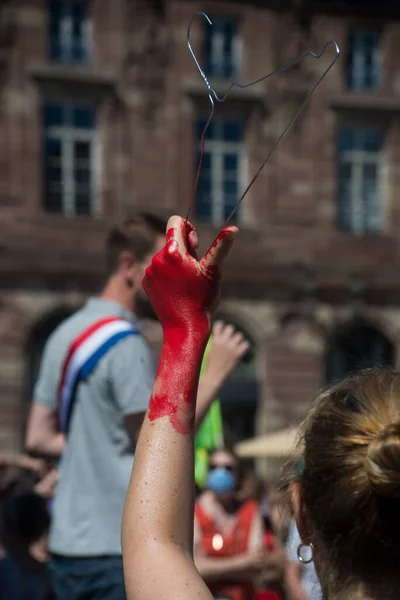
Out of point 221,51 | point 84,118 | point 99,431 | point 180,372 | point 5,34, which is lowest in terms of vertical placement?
point 99,431

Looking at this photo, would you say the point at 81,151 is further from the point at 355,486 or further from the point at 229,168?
the point at 355,486

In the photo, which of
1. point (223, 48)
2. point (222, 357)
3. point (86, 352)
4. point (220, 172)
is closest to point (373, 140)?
point (220, 172)

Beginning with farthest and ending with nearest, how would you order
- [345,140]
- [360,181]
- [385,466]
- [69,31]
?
1. [345,140]
2. [360,181]
3. [69,31]
4. [385,466]

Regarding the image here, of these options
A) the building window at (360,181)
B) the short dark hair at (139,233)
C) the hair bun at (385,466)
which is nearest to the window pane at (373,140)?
the building window at (360,181)

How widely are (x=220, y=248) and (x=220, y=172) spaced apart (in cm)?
1854

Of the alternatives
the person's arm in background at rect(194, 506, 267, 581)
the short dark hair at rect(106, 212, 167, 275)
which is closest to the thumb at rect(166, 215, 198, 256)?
the short dark hair at rect(106, 212, 167, 275)

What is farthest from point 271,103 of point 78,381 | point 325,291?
point 78,381

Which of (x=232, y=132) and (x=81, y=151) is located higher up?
(x=232, y=132)

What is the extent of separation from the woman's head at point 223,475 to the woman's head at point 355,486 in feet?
18.7

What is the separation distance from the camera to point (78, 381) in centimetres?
360

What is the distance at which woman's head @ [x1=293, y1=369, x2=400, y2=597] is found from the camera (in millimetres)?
1639

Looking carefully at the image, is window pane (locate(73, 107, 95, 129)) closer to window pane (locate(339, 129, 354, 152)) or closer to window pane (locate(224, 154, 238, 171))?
window pane (locate(224, 154, 238, 171))

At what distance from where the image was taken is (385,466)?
1.62m

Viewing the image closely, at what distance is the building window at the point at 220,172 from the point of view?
20109 millimetres
